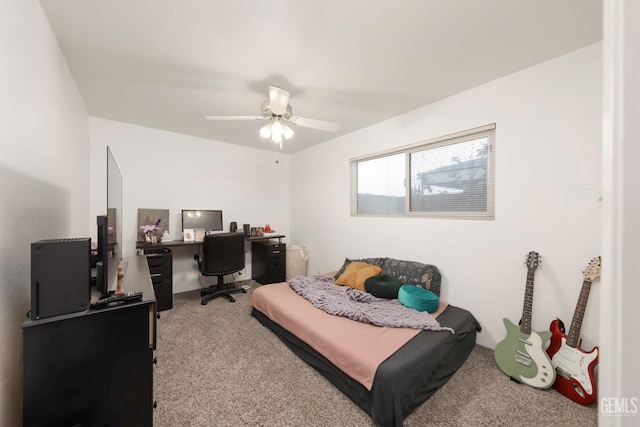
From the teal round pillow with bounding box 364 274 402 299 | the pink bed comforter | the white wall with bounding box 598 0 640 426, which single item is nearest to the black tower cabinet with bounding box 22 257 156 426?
the pink bed comforter

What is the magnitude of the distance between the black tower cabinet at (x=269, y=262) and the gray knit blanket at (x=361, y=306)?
1.11 metres

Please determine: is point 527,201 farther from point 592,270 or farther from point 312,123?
point 312,123

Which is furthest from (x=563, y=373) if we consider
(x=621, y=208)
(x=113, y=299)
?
(x=113, y=299)

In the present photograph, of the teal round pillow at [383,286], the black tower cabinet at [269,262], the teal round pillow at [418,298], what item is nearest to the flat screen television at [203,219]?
the black tower cabinet at [269,262]

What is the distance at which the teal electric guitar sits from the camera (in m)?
1.81

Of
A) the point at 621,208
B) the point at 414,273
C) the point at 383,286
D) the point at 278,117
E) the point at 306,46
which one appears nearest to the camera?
the point at 621,208

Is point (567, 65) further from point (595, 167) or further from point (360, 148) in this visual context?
point (360, 148)

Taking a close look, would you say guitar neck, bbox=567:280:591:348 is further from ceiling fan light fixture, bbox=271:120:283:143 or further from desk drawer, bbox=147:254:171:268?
desk drawer, bbox=147:254:171:268

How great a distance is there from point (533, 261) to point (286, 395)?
7.06 feet

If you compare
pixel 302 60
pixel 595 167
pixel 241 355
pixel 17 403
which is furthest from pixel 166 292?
pixel 595 167

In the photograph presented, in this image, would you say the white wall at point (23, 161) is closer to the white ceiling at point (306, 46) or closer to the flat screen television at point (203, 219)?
the white ceiling at point (306, 46)

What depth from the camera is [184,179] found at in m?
3.81

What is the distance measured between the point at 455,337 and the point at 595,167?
1.60m

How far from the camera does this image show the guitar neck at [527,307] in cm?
197
